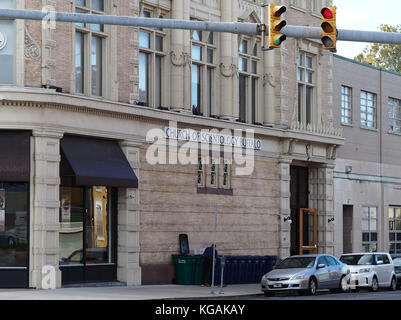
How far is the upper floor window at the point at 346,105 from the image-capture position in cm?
4674

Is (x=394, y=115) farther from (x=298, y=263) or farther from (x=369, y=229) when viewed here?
(x=298, y=263)

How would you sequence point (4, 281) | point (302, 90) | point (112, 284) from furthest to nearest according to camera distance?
point (302, 90)
point (112, 284)
point (4, 281)

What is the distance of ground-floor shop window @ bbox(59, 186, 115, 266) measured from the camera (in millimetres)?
30516

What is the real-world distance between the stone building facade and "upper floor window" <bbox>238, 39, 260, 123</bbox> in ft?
0.19

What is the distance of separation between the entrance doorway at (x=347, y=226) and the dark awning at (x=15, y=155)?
72.6 feet

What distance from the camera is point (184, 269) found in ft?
112

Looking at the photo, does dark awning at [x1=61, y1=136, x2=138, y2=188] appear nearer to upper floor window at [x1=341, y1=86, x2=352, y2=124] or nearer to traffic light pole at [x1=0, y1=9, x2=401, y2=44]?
traffic light pole at [x1=0, y1=9, x2=401, y2=44]

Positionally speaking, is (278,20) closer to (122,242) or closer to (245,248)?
(122,242)

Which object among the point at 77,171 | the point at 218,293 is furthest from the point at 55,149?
the point at 218,293

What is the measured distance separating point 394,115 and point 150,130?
2231 cm

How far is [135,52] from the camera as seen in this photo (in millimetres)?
33062

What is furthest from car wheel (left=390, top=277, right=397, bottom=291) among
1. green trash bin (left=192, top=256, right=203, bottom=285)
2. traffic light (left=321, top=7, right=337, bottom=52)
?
traffic light (left=321, top=7, right=337, bottom=52)

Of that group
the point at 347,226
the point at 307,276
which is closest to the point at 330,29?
the point at 307,276

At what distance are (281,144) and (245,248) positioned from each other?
201 inches
